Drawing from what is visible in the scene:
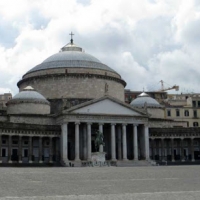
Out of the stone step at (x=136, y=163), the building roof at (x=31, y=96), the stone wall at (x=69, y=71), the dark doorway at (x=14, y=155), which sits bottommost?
the stone step at (x=136, y=163)

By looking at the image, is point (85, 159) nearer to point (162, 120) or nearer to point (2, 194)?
point (162, 120)

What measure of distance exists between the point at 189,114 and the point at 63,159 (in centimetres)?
5182

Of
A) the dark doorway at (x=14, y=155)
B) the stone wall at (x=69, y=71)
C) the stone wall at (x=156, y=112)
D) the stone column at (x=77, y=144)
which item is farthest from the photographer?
the stone wall at (x=156, y=112)

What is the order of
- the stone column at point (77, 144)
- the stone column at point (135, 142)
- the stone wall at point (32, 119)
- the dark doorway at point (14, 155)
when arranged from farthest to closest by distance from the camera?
the stone column at point (135, 142) → the stone wall at point (32, 119) → the dark doorway at point (14, 155) → the stone column at point (77, 144)

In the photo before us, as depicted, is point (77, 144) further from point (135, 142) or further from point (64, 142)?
point (135, 142)

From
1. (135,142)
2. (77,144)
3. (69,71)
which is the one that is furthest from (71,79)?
(135,142)

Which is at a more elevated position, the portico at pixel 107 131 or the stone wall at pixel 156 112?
the stone wall at pixel 156 112

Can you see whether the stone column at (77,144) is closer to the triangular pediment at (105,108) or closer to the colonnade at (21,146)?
the triangular pediment at (105,108)

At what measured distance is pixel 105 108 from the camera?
3091 inches

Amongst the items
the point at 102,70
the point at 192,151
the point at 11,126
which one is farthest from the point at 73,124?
the point at 192,151

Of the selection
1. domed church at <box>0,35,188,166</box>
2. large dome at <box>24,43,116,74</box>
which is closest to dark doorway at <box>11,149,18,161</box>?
domed church at <box>0,35,188,166</box>

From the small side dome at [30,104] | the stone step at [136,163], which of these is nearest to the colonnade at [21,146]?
the small side dome at [30,104]

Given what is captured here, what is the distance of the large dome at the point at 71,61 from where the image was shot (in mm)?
92125

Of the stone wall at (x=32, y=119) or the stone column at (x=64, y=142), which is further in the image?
the stone wall at (x=32, y=119)
